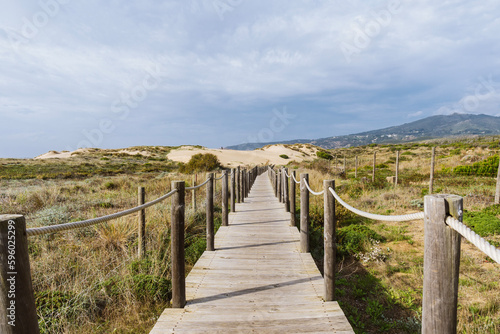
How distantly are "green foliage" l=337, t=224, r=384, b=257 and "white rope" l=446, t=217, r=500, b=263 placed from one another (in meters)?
4.77

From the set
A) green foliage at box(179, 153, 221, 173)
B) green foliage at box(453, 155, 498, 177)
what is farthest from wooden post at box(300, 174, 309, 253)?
green foliage at box(179, 153, 221, 173)

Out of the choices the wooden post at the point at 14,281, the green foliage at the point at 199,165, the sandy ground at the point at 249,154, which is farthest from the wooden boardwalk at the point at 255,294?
the sandy ground at the point at 249,154

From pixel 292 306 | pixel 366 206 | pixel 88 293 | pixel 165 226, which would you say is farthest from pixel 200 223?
pixel 366 206

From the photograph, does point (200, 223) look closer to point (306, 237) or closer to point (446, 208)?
point (306, 237)

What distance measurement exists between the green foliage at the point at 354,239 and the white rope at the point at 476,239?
15.6 feet

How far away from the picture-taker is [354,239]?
6.05m

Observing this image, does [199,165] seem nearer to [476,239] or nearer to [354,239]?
[354,239]

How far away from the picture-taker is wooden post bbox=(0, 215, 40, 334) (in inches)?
46.8

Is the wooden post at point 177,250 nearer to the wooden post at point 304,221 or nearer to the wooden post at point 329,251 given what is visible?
the wooden post at point 329,251

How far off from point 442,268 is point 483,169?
19029 millimetres

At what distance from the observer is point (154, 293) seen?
12.0ft

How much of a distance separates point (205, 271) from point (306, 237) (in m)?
1.85

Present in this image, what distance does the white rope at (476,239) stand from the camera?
3.77 feet

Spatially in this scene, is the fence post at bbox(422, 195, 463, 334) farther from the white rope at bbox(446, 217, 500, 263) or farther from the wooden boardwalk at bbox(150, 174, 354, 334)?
the wooden boardwalk at bbox(150, 174, 354, 334)
